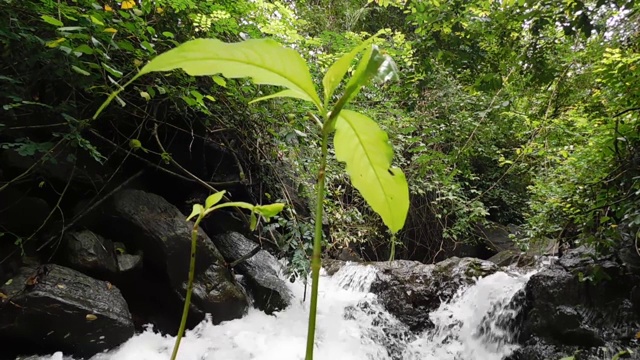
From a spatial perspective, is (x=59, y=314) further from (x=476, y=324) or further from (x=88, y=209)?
(x=476, y=324)

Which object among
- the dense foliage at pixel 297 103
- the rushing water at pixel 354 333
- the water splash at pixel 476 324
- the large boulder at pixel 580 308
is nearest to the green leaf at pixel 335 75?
the dense foliage at pixel 297 103

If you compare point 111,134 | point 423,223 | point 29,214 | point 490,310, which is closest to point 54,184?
point 29,214

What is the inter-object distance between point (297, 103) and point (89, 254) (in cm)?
187

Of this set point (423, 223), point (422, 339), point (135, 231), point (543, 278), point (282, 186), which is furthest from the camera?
point (423, 223)

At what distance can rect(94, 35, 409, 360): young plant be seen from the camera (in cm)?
39

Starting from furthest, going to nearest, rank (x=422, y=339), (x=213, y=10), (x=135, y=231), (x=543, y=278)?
(x=422, y=339) → (x=543, y=278) → (x=135, y=231) → (x=213, y=10)

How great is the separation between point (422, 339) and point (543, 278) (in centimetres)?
127

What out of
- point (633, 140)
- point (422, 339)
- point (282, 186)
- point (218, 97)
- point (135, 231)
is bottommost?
point (422, 339)

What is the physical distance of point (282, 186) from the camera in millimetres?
3533

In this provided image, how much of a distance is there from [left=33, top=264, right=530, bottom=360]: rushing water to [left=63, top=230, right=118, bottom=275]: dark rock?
0.53 meters

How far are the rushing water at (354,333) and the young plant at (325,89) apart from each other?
252 centimetres

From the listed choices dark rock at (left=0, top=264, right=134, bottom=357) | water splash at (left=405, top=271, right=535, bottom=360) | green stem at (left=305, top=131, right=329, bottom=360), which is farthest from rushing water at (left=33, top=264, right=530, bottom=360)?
green stem at (left=305, top=131, right=329, bottom=360)

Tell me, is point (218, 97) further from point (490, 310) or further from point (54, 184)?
point (490, 310)

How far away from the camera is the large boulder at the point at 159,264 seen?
2834mm
